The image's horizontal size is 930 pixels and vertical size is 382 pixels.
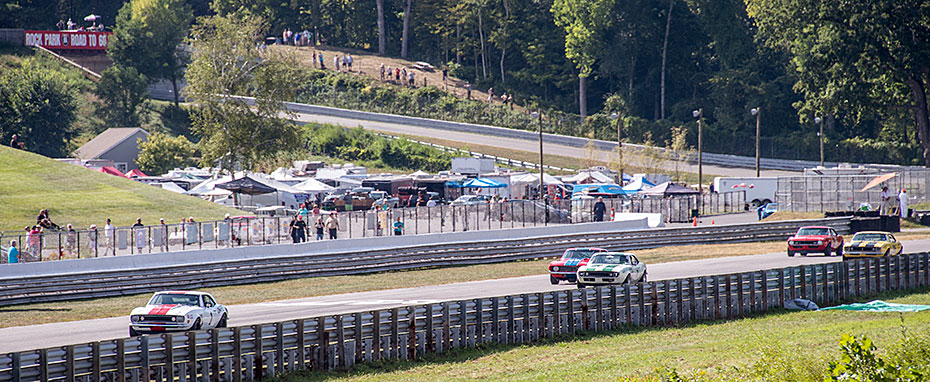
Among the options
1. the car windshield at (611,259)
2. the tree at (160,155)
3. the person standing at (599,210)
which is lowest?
the car windshield at (611,259)

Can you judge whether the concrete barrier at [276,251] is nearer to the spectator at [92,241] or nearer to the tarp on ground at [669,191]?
the spectator at [92,241]

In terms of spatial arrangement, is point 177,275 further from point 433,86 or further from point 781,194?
point 433,86

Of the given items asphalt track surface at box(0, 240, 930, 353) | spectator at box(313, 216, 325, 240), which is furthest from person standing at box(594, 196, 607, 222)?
spectator at box(313, 216, 325, 240)

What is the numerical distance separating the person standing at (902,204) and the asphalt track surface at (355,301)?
12658 millimetres

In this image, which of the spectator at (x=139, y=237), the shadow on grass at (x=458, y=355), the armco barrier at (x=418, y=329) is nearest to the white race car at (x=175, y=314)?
the armco barrier at (x=418, y=329)

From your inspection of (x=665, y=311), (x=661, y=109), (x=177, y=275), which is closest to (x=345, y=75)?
(x=661, y=109)

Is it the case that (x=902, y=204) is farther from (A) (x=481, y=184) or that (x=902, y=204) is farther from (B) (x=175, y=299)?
(B) (x=175, y=299)

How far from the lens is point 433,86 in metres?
113

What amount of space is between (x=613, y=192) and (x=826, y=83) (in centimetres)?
2443

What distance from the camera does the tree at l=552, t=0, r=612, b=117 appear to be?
109062mm

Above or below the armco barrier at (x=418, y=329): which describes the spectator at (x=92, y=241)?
above

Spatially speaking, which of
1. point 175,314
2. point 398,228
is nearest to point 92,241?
point 398,228

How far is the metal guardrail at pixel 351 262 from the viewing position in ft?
105

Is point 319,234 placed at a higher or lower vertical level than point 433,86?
lower
